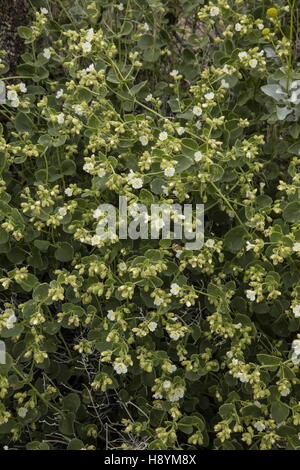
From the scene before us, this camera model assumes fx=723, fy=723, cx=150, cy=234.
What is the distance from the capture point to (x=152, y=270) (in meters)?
2.05

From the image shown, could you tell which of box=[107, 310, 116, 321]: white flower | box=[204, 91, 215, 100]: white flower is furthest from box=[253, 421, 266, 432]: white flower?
box=[204, 91, 215, 100]: white flower

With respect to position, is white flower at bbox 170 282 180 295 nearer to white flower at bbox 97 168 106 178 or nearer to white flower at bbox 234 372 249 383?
white flower at bbox 234 372 249 383

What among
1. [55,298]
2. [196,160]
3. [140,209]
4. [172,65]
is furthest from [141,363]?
[172,65]

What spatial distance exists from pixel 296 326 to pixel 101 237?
679 millimetres

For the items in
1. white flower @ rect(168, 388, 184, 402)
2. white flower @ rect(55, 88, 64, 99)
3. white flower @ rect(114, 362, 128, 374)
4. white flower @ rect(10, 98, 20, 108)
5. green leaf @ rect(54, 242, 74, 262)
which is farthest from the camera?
white flower @ rect(55, 88, 64, 99)

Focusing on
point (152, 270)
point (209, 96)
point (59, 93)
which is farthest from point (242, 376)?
point (59, 93)

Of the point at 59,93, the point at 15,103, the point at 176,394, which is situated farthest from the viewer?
the point at 59,93

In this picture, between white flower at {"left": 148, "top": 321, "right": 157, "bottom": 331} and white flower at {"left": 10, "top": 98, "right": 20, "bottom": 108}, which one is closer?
white flower at {"left": 148, "top": 321, "right": 157, "bottom": 331}

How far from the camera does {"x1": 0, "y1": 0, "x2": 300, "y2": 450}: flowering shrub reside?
2135mm

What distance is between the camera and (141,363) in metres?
2.11

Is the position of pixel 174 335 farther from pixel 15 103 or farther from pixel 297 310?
pixel 15 103

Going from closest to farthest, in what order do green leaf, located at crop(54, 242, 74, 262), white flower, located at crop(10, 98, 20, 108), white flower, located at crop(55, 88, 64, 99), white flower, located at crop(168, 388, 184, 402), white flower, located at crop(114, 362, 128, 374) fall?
white flower, located at crop(114, 362, 128, 374)
white flower, located at crop(168, 388, 184, 402)
green leaf, located at crop(54, 242, 74, 262)
white flower, located at crop(10, 98, 20, 108)
white flower, located at crop(55, 88, 64, 99)

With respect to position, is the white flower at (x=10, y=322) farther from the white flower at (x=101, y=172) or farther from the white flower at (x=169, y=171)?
the white flower at (x=169, y=171)

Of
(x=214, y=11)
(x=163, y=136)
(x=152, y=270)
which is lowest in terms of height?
(x=152, y=270)
